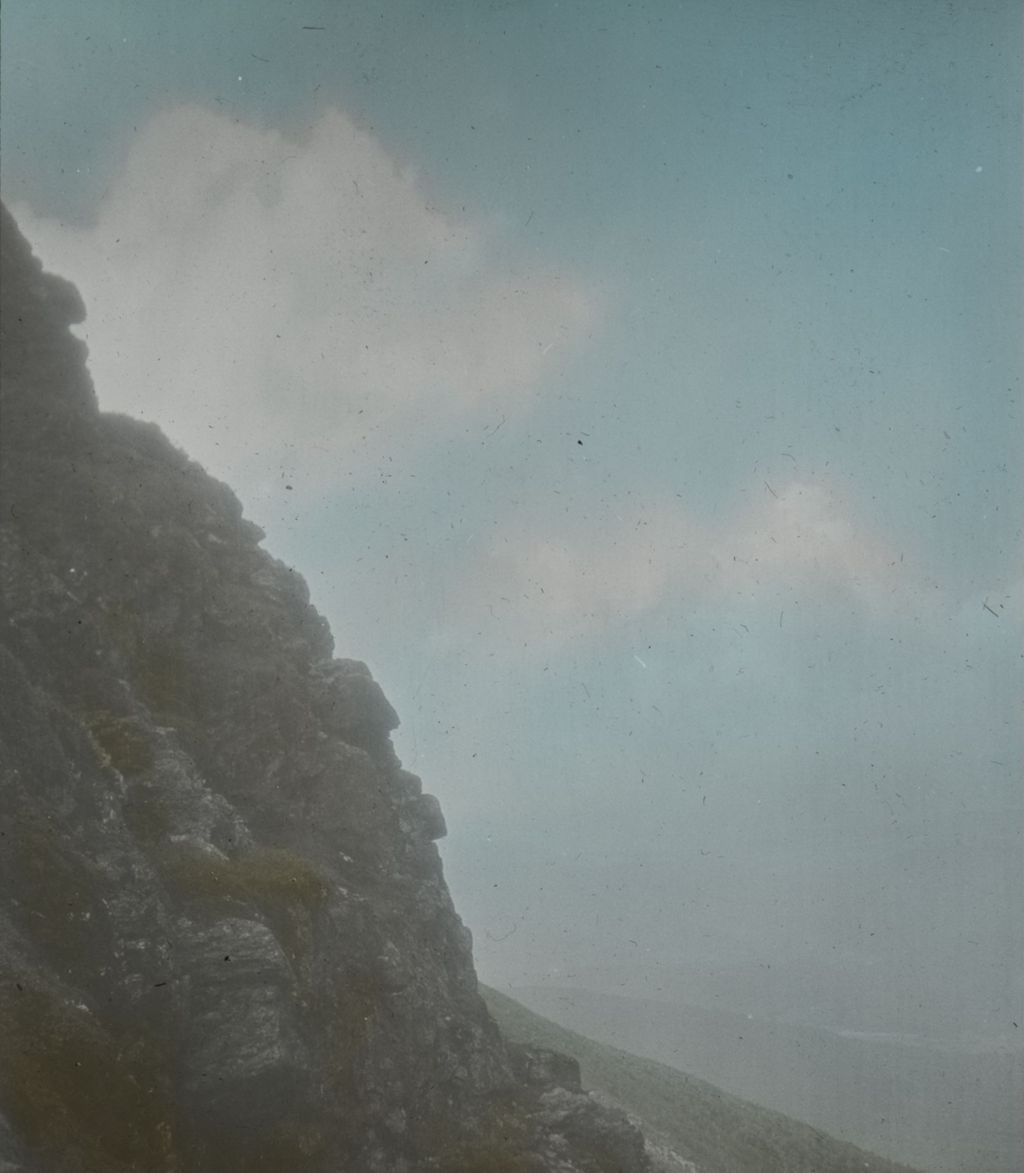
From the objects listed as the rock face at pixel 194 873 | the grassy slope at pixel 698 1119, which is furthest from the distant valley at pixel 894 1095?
the rock face at pixel 194 873

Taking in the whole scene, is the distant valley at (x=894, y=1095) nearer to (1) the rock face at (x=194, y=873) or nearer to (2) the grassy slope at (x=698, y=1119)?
(2) the grassy slope at (x=698, y=1119)

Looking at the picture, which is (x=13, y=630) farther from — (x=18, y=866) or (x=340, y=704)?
(x=340, y=704)

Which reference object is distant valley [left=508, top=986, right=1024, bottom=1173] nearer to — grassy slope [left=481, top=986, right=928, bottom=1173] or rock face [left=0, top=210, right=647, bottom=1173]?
grassy slope [left=481, top=986, right=928, bottom=1173]

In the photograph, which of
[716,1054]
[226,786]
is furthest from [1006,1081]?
[226,786]

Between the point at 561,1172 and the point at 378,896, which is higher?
the point at 378,896

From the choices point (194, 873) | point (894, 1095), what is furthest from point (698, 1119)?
Answer: point (894, 1095)
